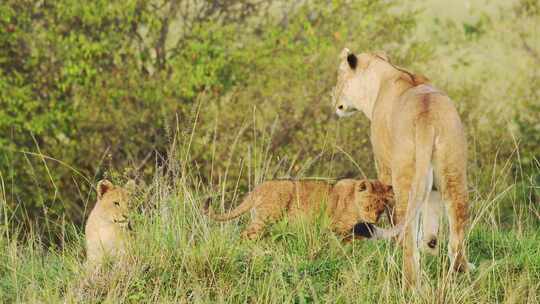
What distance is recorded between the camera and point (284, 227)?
243 inches

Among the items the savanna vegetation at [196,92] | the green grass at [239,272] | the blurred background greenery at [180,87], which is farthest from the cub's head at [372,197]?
the blurred background greenery at [180,87]

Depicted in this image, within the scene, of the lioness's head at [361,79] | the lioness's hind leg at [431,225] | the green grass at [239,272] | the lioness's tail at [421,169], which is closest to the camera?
the green grass at [239,272]

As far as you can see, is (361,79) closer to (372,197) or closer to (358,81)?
(358,81)

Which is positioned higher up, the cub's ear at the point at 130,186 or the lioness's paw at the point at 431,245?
the cub's ear at the point at 130,186

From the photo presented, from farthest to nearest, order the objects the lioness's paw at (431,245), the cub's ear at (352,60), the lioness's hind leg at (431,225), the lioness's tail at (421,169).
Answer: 1. the cub's ear at (352,60)
2. the lioness's paw at (431,245)
3. the lioness's hind leg at (431,225)
4. the lioness's tail at (421,169)

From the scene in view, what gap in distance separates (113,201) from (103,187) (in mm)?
149

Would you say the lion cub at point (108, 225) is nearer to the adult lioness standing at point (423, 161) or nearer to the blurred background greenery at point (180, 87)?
the adult lioness standing at point (423, 161)

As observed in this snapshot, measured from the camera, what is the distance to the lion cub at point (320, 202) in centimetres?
640

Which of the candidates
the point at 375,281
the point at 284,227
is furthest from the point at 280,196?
the point at 375,281

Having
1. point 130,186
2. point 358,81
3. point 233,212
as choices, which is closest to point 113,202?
Result: point 130,186

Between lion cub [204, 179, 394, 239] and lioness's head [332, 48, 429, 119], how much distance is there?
1.90 feet

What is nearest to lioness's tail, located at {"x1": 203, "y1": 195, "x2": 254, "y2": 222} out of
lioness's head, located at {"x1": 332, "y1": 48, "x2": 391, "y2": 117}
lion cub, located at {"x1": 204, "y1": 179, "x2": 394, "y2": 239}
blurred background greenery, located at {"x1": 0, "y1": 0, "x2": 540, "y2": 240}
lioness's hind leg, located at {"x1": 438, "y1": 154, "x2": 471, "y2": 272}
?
lion cub, located at {"x1": 204, "y1": 179, "x2": 394, "y2": 239}

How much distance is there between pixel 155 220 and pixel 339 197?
129 cm

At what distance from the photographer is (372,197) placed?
6.49 meters
